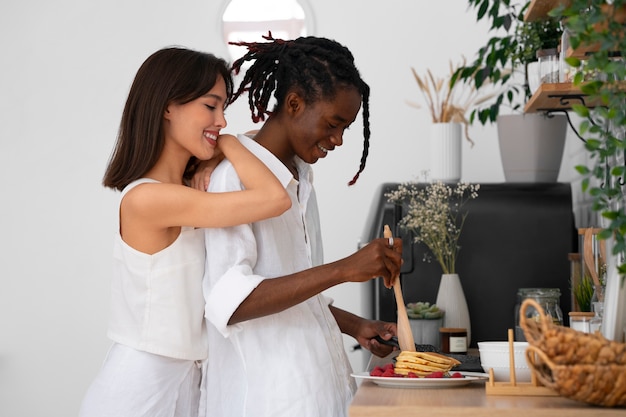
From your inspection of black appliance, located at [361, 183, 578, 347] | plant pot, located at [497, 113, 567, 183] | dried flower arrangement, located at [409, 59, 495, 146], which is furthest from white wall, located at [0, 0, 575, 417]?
black appliance, located at [361, 183, 578, 347]

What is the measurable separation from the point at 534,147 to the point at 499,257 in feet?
1.41

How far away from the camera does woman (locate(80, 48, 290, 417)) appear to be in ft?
5.97

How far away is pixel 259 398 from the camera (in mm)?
1780

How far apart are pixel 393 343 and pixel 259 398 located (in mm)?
385

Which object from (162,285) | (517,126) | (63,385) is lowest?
(63,385)

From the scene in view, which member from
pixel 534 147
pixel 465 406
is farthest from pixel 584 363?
pixel 534 147

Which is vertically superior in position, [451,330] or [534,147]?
[534,147]

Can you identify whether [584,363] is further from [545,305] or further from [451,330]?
[451,330]

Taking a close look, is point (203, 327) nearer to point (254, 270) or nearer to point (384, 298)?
point (254, 270)

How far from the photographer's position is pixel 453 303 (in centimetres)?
286

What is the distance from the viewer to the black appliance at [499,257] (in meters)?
2.99

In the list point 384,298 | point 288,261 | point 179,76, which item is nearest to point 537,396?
point 288,261

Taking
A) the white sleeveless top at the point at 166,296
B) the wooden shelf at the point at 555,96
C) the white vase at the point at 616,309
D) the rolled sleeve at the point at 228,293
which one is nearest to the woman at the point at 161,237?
the white sleeveless top at the point at 166,296

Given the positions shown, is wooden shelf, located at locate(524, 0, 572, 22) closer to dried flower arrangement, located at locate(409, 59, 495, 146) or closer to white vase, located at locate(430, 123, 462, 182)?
white vase, located at locate(430, 123, 462, 182)
